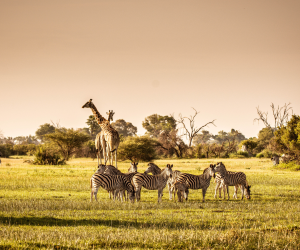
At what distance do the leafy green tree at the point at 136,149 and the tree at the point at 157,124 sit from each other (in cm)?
3853

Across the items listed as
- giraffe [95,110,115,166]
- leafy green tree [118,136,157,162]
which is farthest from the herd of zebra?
leafy green tree [118,136,157,162]

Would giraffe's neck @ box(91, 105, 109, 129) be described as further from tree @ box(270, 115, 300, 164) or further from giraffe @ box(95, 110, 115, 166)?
tree @ box(270, 115, 300, 164)

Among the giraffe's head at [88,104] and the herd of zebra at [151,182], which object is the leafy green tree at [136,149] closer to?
the giraffe's head at [88,104]

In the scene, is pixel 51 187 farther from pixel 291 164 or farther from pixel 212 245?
pixel 291 164

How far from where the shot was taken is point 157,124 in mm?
97438

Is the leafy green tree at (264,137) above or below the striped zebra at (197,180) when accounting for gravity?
above

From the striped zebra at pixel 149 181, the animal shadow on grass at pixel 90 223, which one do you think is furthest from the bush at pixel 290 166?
the animal shadow on grass at pixel 90 223

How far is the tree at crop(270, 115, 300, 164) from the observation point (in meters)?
32.6

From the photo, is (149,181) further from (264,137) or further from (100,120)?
(264,137)

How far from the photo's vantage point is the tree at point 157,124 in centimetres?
9059

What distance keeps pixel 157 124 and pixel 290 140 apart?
213 ft

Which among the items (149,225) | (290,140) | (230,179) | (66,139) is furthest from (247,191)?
(66,139)

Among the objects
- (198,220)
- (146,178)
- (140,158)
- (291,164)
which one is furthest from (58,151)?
(198,220)

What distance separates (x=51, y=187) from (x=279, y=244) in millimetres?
13272
